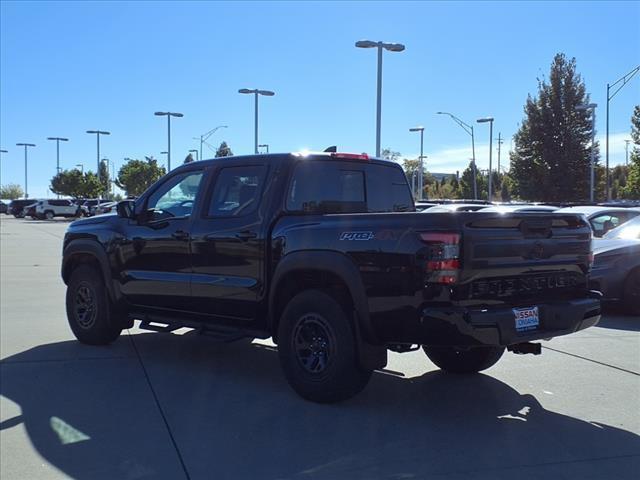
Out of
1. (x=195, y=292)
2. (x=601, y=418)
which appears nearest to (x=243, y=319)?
(x=195, y=292)

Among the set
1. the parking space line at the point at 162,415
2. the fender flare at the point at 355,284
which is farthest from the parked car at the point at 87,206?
the fender flare at the point at 355,284

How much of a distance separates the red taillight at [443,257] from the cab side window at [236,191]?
1.90 metres

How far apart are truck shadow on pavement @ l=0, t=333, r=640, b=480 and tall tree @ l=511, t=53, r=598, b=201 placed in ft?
127

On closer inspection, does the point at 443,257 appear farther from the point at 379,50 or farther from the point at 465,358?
the point at 379,50

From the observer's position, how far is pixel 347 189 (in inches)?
245

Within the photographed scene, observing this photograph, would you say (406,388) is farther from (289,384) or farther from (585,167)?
(585,167)

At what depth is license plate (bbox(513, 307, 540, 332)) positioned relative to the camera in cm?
466

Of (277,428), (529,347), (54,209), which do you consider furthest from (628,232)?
(54,209)

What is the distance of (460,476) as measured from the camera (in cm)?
393

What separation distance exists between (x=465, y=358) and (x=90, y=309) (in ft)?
13.4

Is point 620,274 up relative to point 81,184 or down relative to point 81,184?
down

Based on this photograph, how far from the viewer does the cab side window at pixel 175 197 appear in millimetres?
6453

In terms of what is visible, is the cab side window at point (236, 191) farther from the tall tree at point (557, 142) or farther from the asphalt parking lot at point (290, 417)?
the tall tree at point (557, 142)

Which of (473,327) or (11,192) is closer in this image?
(473,327)
